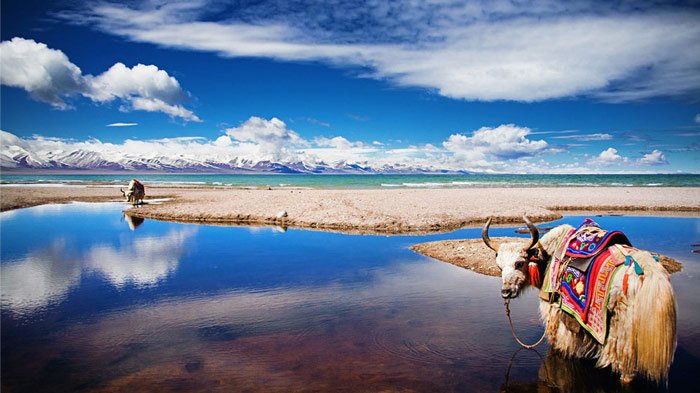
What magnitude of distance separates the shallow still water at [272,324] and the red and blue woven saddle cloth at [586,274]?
2.92 ft

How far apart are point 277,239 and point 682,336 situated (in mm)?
11631

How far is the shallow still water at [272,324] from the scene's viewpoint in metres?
4.84

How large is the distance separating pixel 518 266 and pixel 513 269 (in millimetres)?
89

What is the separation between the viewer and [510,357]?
18.0 feet

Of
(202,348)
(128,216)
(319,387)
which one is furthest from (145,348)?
(128,216)

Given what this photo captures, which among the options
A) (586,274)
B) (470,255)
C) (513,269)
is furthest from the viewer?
(470,255)

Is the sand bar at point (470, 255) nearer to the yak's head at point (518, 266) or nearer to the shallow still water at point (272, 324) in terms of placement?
the shallow still water at point (272, 324)

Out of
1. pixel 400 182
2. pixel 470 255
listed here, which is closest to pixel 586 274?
pixel 470 255

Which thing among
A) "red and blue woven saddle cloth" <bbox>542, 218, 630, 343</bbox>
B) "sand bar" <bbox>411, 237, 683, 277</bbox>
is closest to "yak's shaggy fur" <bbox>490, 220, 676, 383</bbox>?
"red and blue woven saddle cloth" <bbox>542, 218, 630, 343</bbox>

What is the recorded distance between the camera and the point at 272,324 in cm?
648

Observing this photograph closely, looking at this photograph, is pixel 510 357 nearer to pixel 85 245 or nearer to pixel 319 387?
pixel 319 387

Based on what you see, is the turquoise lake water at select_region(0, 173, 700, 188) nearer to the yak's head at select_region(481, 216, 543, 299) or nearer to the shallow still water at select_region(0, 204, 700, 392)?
the shallow still water at select_region(0, 204, 700, 392)

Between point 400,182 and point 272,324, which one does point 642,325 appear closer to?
point 272,324

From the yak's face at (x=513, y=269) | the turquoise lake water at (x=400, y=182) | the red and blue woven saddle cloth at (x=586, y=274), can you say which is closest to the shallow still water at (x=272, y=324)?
the red and blue woven saddle cloth at (x=586, y=274)
